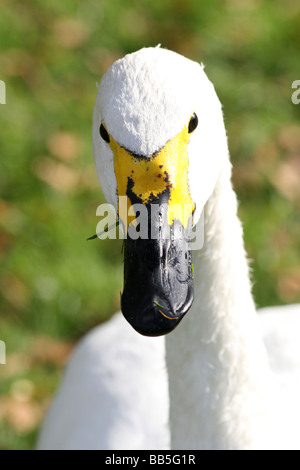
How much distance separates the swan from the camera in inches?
64.8

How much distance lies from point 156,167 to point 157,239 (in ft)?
0.51

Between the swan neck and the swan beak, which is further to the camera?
the swan neck

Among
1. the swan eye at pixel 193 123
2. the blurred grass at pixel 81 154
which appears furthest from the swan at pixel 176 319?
the blurred grass at pixel 81 154

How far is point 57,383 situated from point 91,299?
46cm

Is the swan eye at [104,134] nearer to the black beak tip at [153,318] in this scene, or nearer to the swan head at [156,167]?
the swan head at [156,167]

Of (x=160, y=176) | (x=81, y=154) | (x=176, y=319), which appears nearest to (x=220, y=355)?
(x=176, y=319)

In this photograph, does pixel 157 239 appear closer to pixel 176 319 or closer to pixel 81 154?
pixel 176 319

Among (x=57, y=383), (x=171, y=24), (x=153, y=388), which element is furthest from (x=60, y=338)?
(x=171, y=24)

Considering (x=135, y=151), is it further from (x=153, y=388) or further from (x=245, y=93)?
(x=245, y=93)

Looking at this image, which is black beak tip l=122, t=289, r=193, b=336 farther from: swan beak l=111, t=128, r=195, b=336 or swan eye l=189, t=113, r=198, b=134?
swan eye l=189, t=113, r=198, b=134

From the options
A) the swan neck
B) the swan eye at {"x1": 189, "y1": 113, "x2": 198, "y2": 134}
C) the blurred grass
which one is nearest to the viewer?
the swan eye at {"x1": 189, "y1": 113, "x2": 198, "y2": 134}

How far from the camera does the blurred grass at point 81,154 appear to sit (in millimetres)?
3855

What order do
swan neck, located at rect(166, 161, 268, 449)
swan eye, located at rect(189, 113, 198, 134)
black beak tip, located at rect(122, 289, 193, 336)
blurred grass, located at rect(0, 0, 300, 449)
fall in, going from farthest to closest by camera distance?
blurred grass, located at rect(0, 0, 300, 449) < swan neck, located at rect(166, 161, 268, 449) < swan eye, located at rect(189, 113, 198, 134) < black beak tip, located at rect(122, 289, 193, 336)

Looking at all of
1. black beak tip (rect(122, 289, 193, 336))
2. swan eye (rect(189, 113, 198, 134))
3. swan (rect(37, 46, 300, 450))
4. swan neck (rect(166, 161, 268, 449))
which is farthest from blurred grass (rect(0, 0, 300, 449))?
swan eye (rect(189, 113, 198, 134))
